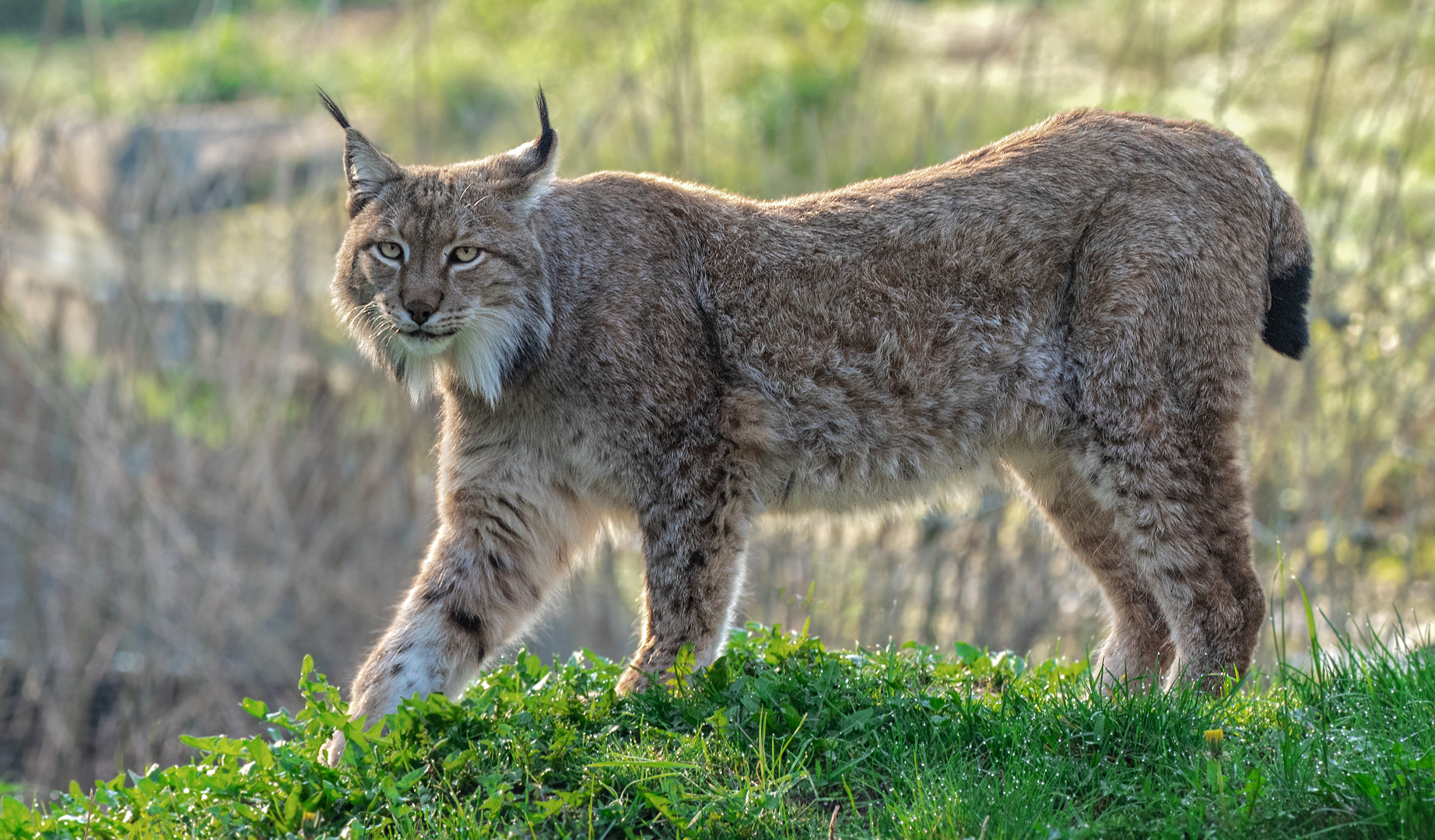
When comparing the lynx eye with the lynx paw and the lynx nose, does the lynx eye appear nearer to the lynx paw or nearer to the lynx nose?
the lynx nose

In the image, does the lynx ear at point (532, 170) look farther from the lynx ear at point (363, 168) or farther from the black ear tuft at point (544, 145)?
the lynx ear at point (363, 168)

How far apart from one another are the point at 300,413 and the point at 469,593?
466 cm

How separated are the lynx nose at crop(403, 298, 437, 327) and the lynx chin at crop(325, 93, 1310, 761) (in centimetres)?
5

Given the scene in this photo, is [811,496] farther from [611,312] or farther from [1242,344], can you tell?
[1242,344]

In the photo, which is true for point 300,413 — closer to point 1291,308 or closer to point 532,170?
point 532,170

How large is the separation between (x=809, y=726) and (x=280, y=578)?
524 cm

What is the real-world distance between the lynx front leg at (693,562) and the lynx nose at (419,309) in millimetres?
956

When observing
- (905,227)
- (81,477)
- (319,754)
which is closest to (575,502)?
(319,754)

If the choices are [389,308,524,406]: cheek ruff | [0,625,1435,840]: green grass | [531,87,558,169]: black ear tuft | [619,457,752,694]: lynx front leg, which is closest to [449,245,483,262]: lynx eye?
[389,308,524,406]: cheek ruff

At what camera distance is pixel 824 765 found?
3.51 meters

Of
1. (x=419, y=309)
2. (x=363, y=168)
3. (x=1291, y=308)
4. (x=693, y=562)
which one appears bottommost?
(x=693, y=562)

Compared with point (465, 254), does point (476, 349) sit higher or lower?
lower

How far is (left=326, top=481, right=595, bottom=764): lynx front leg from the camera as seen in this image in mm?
4281

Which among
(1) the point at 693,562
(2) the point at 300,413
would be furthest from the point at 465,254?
(2) the point at 300,413
